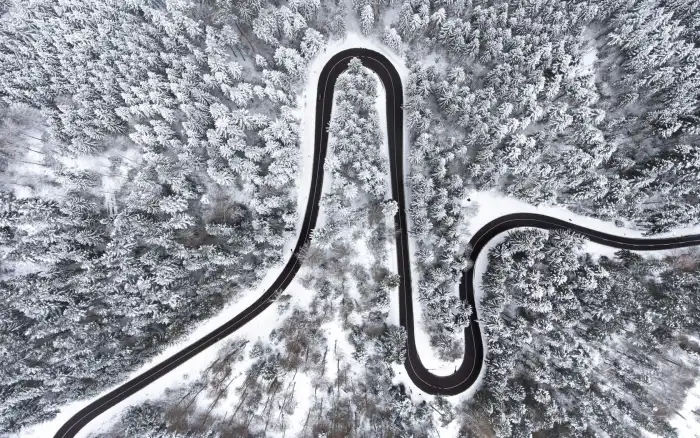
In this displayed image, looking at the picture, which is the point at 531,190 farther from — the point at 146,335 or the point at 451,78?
the point at 146,335

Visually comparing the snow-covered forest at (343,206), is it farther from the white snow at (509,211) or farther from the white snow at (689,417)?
the white snow at (509,211)

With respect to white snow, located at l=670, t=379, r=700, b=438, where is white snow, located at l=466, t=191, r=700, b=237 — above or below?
above

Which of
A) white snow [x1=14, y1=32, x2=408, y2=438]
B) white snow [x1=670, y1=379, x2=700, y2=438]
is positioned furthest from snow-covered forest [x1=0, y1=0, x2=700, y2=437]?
white snow [x1=14, y1=32, x2=408, y2=438]

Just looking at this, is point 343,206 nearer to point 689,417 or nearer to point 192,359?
point 192,359

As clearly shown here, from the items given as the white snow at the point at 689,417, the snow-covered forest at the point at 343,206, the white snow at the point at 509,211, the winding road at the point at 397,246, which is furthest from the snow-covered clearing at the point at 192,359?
the white snow at the point at 689,417

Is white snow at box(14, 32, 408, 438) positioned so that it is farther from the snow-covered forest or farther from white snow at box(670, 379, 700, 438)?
white snow at box(670, 379, 700, 438)

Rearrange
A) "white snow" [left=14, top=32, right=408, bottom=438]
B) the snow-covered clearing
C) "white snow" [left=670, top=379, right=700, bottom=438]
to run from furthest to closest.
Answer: "white snow" [left=14, top=32, right=408, bottom=438], the snow-covered clearing, "white snow" [left=670, top=379, right=700, bottom=438]

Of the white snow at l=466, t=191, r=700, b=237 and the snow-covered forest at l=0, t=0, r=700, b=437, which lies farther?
the white snow at l=466, t=191, r=700, b=237
